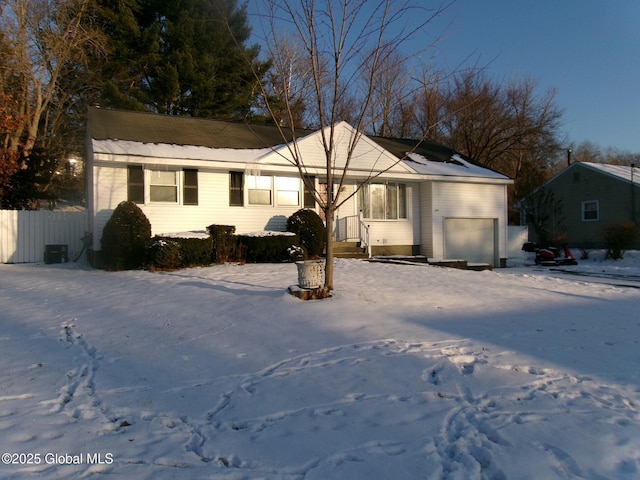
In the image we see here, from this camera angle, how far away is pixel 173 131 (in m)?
16.3

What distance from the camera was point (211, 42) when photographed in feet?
83.8

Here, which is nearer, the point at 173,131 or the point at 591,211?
the point at 173,131

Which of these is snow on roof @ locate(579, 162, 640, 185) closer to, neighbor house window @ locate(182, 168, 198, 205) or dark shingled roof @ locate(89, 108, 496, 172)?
dark shingled roof @ locate(89, 108, 496, 172)

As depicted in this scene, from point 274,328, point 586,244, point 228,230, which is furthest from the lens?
point 586,244

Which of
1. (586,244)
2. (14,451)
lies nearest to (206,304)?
(14,451)

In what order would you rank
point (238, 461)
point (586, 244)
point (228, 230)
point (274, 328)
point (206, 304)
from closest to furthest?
point (238, 461) < point (274, 328) < point (206, 304) < point (228, 230) < point (586, 244)

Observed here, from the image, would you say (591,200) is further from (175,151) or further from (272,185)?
(175,151)

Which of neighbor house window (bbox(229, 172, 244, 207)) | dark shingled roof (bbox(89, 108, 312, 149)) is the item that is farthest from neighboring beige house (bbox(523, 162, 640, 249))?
neighbor house window (bbox(229, 172, 244, 207))

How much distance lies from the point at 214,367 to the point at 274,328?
1.42m

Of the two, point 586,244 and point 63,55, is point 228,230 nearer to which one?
point 63,55

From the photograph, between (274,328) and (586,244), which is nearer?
(274,328)

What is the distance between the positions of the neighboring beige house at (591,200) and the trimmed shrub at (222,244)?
18473mm

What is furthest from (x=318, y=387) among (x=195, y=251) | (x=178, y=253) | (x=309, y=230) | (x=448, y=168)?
(x=448, y=168)

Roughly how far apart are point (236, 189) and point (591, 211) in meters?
24.2
